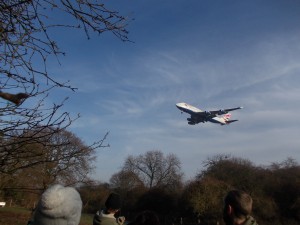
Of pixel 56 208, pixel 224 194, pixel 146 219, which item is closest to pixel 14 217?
pixel 224 194

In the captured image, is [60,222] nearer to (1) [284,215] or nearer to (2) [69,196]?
(2) [69,196]

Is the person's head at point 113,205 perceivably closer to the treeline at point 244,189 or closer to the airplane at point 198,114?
the treeline at point 244,189

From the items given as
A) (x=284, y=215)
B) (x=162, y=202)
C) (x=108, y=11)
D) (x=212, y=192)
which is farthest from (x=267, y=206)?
(x=108, y=11)

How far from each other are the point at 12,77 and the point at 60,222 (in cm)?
172

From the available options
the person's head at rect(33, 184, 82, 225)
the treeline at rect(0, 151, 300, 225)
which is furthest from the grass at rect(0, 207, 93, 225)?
the person's head at rect(33, 184, 82, 225)

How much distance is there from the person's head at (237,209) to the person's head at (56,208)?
1077 millimetres

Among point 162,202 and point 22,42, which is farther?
point 162,202

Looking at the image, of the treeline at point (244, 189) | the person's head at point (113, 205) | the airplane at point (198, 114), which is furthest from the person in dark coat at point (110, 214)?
the airplane at point (198, 114)

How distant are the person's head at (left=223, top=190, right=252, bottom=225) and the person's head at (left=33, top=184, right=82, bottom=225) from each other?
108 cm

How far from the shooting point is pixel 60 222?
7.31ft

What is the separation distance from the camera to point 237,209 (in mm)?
2625

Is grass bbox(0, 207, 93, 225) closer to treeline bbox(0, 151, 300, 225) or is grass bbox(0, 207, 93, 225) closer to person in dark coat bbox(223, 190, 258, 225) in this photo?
treeline bbox(0, 151, 300, 225)

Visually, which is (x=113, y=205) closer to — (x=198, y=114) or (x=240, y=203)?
(x=240, y=203)

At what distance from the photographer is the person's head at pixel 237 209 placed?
262 centimetres
